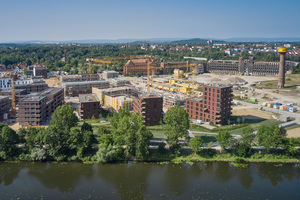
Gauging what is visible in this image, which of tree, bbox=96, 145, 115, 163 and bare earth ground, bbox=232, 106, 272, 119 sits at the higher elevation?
bare earth ground, bbox=232, 106, 272, 119

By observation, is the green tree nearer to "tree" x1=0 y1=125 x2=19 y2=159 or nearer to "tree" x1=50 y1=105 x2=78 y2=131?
"tree" x1=50 y1=105 x2=78 y2=131

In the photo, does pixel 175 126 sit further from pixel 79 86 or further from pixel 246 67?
A: pixel 246 67

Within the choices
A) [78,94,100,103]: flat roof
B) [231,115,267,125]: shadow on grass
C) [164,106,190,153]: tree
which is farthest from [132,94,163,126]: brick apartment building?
[231,115,267,125]: shadow on grass

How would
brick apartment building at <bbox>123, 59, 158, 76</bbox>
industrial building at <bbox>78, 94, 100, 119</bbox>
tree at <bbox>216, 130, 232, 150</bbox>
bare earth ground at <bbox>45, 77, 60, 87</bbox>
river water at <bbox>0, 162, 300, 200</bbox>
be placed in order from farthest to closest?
brick apartment building at <bbox>123, 59, 158, 76</bbox>
bare earth ground at <bbox>45, 77, 60, 87</bbox>
industrial building at <bbox>78, 94, 100, 119</bbox>
tree at <bbox>216, 130, 232, 150</bbox>
river water at <bbox>0, 162, 300, 200</bbox>

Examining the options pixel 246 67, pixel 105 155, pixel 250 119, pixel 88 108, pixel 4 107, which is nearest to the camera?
pixel 105 155

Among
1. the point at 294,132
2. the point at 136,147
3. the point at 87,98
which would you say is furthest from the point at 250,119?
the point at 87,98

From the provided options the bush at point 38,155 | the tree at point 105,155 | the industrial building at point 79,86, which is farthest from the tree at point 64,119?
the industrial building at point 79,86

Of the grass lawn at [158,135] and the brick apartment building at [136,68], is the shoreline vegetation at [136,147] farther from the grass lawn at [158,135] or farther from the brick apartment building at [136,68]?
the brick apartment building at [136,68]
